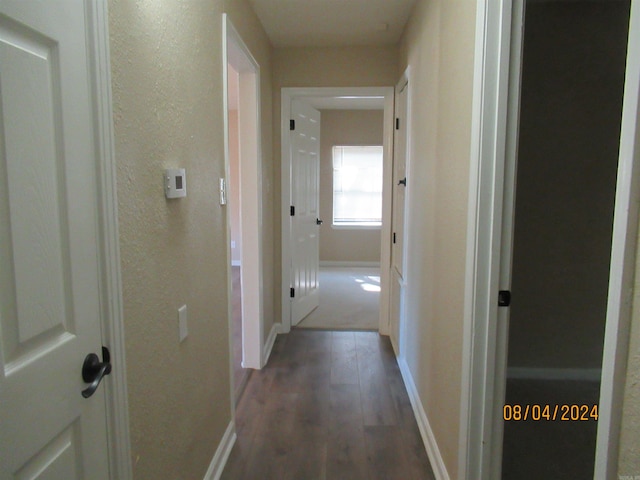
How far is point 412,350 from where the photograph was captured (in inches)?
114

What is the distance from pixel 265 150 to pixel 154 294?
7.61 feet

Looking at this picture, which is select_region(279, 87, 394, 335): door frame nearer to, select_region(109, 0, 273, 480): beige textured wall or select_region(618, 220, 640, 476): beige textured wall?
select_region(109, 0, 273, 480): beige textured wall

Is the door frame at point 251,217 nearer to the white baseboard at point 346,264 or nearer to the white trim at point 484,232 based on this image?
the white trim at point 484,232

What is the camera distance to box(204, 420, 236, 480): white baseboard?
199 centimetres

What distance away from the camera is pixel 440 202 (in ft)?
6.91

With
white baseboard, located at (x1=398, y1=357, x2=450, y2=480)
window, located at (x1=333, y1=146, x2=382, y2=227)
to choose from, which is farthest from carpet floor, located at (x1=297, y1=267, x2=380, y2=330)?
white baseboard, located at (x1=398, y1=357, x2=450, y2=480)

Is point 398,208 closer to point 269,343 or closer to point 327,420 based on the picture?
point 269,343

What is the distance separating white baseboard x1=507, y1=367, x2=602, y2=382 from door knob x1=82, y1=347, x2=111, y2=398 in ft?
8.83

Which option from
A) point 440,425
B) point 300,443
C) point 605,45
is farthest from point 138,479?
point 605,45

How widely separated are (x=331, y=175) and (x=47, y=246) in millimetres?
6515

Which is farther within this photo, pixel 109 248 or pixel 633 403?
pixel 109 248

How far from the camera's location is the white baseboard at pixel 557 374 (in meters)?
2.92

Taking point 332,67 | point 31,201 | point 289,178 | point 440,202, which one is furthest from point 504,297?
point 332,67

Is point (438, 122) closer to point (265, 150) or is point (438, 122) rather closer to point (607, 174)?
point (607, 174)
